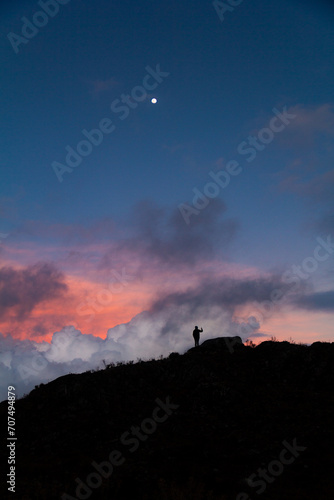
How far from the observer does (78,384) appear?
24719 mm

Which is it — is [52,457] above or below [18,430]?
below

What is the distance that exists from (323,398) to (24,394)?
781 inches

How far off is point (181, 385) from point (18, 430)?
9.93m

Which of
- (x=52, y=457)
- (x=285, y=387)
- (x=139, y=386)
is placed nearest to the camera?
(x=52, y=457)

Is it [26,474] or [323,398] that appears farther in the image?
[323,398]

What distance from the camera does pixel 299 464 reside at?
1549 cm

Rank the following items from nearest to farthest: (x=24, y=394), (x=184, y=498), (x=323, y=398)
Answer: (x=184, y=498) → (x=323, y=398) → (x=24, y=394)

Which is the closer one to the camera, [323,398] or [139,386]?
[323,398]

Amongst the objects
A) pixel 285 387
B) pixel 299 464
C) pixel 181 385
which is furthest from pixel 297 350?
pixel 299 464

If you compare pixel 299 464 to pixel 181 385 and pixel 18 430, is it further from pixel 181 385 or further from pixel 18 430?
pixel 18 430

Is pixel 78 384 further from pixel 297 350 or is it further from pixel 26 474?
pixel 297 350

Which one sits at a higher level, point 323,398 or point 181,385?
point 181,385

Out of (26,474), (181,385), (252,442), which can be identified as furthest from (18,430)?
(252,442)

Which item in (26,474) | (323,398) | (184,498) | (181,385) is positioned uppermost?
(181,385)
